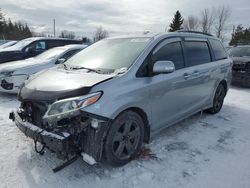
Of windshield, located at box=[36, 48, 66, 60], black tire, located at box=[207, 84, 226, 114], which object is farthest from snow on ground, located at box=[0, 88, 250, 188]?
windshield, located at box=[36, 48, 66, 60]

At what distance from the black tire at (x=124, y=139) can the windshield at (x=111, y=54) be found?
2.39 ft

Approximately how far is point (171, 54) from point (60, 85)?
1.85 m

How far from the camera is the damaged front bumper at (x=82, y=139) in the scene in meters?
2.61

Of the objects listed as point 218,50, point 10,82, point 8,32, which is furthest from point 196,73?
point 8,32

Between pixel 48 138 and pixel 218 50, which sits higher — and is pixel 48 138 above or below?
below

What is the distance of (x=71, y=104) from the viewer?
8.73ft

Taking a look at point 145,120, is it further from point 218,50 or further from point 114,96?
point 218,50

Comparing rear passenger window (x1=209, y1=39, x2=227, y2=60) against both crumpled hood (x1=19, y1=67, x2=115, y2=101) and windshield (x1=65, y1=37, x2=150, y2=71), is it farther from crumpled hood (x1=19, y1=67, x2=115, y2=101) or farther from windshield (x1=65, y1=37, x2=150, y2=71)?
crumpled hood (x1=19, y1=67, x2=115, y2=101)

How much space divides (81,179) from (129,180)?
0.57 m

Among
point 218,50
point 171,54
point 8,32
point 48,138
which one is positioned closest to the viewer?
point 48,138

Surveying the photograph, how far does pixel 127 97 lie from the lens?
2.95 meters

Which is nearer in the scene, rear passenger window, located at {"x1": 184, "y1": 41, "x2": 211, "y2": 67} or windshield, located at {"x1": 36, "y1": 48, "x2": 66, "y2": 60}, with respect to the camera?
rear passenger window, located at {"x1": 184, "y1": 41, "x2": 211, "y2": 67}

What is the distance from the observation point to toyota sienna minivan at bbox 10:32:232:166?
2678mm

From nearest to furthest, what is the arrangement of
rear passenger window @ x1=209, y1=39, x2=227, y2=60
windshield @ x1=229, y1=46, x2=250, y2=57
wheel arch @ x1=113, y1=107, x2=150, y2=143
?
1. wheel arch @ x1=113, y1=107, x2=150, y2=143
2. rear passenger window @ x1=209, y1=39, x2=227, y2=60
3. windshield @ x1=229, y1=46, x2=250, y2=57
